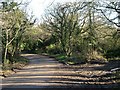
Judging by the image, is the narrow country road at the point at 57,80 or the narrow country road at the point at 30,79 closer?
the narrow country road at the point at 57,80

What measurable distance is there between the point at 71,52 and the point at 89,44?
9660 millimetres

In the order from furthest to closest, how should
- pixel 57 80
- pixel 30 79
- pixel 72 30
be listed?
pixel 72 30 → pixel 30 79 → pixel 57 80

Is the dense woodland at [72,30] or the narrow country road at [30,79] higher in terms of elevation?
the dense woodland at [72,30]

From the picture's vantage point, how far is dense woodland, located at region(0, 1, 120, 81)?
84.9 feet

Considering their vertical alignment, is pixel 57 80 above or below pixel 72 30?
below

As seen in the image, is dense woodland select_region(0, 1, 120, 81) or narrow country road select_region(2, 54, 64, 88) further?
dense woodland select_region(0, 1, 120, 81)

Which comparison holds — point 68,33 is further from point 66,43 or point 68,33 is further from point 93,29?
point 93,29

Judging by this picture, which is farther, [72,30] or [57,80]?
[72,30]

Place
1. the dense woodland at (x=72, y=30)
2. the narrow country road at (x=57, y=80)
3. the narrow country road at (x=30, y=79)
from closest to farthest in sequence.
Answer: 1. the narrow country road at (x=57, y=80)
2. the narrow country road at (x=30, y=79)
3. the dense woodland at (x=72, y=30)

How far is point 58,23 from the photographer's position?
48.5m

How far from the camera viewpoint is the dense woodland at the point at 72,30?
25875mm

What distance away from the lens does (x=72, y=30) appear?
4591 cm

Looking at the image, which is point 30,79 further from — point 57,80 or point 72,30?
point 72,30

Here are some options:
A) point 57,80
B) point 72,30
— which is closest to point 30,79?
point 57,80
